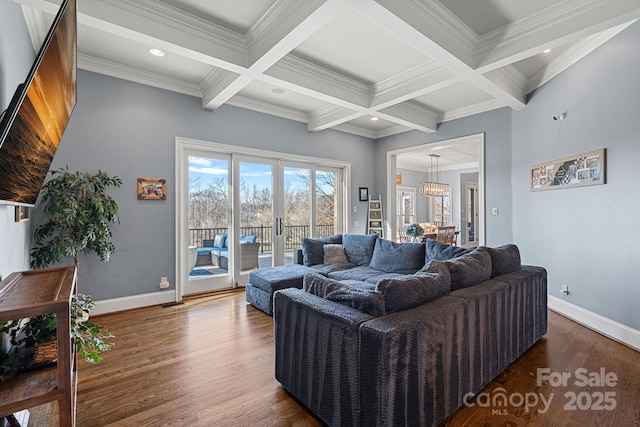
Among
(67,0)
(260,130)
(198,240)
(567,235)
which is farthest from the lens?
(260,130)

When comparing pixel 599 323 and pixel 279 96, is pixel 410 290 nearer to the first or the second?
pixel 599 323

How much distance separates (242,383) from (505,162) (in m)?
4.64

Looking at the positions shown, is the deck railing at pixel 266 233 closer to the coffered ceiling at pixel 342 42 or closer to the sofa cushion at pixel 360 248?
the sofa cushion at pixel 360 248

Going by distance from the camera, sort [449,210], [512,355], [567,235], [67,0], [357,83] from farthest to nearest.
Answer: [449,210]
[357,83]
[567,235]
[512,355]
[67,0]

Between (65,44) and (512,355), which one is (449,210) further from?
(65,44)

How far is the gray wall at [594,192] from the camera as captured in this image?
2.79 metres

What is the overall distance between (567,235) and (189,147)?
16.2ft

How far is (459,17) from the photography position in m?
2.73

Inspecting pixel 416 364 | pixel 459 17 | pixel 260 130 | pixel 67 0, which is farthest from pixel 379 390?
pixel 260 130

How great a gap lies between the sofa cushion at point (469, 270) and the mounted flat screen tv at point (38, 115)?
7.82 feet

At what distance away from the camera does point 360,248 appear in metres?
4.50

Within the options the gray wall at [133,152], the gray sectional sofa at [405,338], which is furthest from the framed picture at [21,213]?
the gray sectional sofa at [405,338]

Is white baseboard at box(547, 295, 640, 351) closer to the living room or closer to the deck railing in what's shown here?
the living room

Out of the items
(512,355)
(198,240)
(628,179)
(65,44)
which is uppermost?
(65,44)
